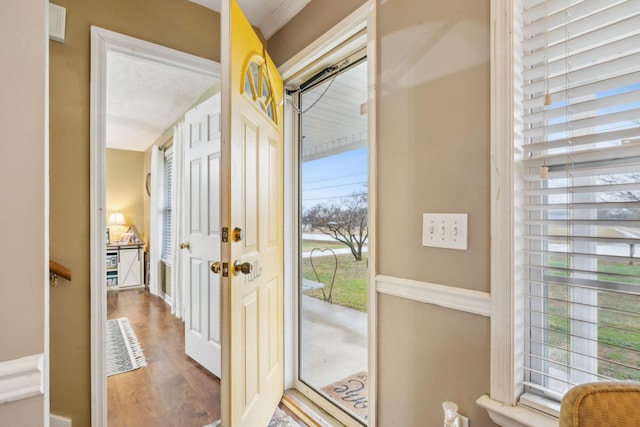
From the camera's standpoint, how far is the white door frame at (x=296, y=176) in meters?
1.34

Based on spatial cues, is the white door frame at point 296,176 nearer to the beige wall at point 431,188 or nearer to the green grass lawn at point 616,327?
the beige wall at point 431,188

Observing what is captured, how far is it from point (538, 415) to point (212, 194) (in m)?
2.24

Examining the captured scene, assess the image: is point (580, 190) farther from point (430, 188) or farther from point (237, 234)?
point (237, 234)

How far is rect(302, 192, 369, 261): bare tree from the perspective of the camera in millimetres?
1769

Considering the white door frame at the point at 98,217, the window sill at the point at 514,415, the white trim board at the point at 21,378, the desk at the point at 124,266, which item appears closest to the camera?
the white trim board at the point at 21,378

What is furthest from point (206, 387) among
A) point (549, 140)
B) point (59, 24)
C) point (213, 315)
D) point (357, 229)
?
point (549, 140)

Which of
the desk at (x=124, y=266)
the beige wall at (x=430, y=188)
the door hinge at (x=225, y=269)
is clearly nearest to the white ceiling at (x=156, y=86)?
the beige wall at (x=430, y=188)

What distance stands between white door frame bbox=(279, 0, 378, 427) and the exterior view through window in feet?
0.19

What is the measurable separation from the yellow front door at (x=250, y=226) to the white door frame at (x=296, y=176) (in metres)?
0.08

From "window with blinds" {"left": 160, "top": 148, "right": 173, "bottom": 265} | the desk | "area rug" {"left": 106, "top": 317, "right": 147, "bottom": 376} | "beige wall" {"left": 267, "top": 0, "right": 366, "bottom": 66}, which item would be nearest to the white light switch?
"beige wall" {"left": 267, "top": 0, "right": 366, "bottom": 66}

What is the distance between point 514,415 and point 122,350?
10.4 ft

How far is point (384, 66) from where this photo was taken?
1.30m

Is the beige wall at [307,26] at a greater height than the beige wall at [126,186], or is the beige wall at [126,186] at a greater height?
the beige wall at [307,26]

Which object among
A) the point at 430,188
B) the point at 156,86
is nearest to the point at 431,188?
the point at 430,188
